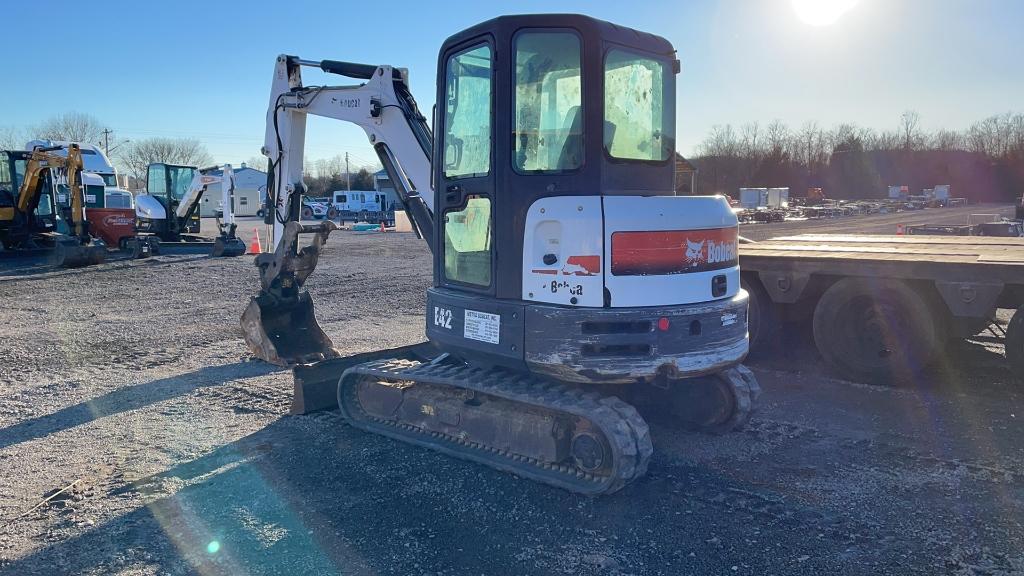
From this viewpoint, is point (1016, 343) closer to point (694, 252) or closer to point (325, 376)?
point (694, 252)

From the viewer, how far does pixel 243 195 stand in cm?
7388

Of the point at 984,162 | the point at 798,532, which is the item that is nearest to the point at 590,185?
the point at 798,532

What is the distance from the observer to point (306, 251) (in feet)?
26.6

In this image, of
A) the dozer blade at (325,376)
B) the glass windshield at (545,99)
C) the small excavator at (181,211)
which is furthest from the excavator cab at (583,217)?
the small excavator at (181,211)

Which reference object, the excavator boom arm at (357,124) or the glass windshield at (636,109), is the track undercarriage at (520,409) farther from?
the glass windshield at (636,109)

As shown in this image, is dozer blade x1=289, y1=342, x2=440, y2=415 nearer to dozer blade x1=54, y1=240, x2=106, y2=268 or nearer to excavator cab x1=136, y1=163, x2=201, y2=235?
dozer blade x1=54, y1=240, x2=106, y2=268

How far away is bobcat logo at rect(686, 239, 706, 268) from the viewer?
4828 mm

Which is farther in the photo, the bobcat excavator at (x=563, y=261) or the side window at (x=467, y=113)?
the side window at (x=467, y=113)

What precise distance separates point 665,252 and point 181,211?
23.0m

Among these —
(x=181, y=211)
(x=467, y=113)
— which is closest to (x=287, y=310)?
(x=467, y=113)

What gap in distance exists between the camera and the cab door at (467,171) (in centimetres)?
504

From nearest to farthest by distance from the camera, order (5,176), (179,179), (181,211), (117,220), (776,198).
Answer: (5,176)
(117,220)
(181,211)
(179,179)
(776,198)

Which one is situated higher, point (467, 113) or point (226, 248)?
point (467, 113)

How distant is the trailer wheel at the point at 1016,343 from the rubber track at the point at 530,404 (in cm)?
433
